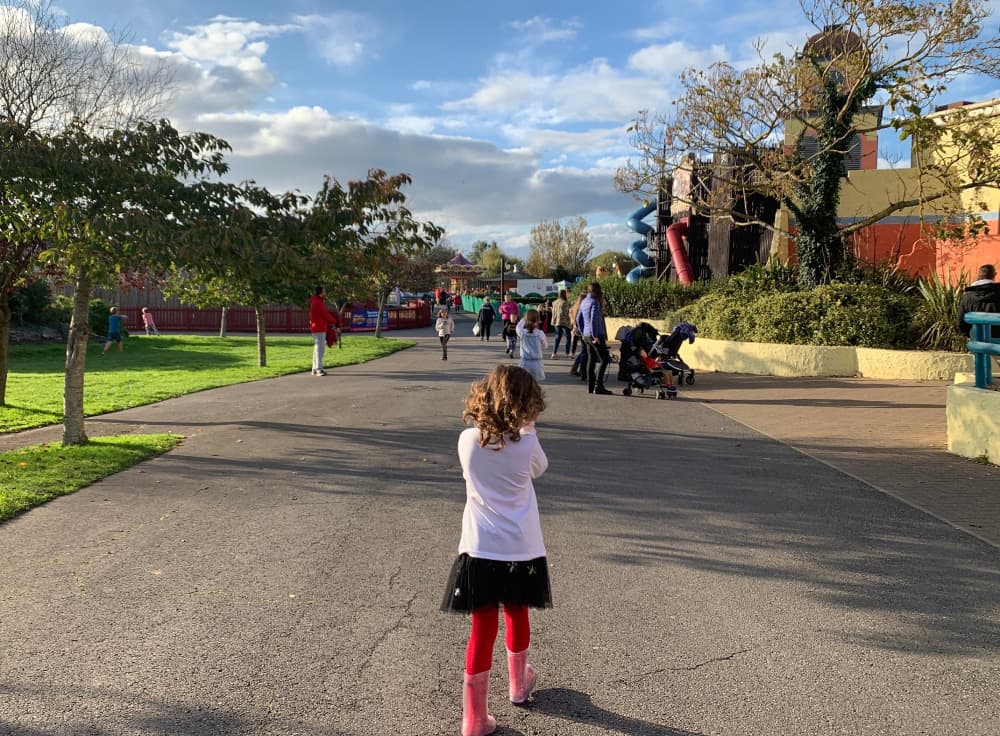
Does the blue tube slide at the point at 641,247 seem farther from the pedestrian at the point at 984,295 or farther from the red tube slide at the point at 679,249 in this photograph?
the pedestrian at the point at 984,295

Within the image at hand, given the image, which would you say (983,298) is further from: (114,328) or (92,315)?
(92,315)

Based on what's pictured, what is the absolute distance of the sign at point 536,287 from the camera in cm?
6469

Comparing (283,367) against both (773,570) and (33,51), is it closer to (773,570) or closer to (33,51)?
(33,51)

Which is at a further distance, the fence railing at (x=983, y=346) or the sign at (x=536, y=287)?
the sign at (x=536, y=287)

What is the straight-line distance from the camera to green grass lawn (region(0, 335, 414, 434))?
540 inches

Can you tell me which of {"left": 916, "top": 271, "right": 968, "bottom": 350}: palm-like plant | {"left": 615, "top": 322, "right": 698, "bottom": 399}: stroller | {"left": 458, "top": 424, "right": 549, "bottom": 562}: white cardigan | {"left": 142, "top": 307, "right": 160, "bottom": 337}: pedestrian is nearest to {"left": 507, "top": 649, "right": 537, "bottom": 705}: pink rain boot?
{"left": 458, "top": 424, "right": 549, "bottom": 562}: white cardigan

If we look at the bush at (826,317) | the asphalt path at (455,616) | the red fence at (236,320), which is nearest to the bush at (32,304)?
the red fence at (236,320)

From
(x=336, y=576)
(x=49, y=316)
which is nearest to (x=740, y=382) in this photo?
Result: (x=336, y=576)

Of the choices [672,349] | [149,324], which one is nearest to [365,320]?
[149,324]

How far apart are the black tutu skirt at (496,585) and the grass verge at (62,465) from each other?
448 centimetres

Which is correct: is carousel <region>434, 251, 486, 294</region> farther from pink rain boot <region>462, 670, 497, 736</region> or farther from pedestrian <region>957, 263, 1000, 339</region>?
pink rain boot <region>462, 670, 497, 736</region>

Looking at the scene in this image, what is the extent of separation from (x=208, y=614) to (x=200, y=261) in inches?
190

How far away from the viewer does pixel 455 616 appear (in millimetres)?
4254

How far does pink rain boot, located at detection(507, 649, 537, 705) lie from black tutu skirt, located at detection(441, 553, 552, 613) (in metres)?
0.23
